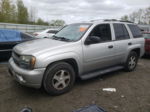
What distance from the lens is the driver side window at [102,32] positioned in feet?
12.8

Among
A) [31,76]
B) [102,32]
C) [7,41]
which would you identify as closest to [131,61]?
[102,32]

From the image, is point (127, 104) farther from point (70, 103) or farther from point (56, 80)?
point (56, 80)

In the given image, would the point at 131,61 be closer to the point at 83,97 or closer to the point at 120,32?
the point at 120,32

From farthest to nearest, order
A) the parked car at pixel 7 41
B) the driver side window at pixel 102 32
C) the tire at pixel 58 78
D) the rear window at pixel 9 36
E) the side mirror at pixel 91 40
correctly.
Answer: the rear window at pixel 9 36 < the parked car at pixel 7 41 < the driver side window at pixel 102 32 < the side mirror at pixel 91 40 < the tire at pixel 58 78

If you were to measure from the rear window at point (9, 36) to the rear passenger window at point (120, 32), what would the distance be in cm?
377

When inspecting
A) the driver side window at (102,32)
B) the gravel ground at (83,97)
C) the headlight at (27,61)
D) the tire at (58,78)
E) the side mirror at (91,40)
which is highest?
the driver side window at (102,32)

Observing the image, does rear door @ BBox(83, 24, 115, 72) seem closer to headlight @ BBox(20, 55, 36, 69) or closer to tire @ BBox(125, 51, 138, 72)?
tire @ BBox(125, 51, 138, 72)

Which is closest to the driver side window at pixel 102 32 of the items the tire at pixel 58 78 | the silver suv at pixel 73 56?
the silver suv at pixel 73 56

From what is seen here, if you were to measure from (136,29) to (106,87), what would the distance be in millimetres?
2772

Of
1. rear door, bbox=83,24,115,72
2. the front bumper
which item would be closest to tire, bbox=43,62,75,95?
the front bumper

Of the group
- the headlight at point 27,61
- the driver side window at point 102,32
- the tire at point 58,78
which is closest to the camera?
the headlight at point 27,61

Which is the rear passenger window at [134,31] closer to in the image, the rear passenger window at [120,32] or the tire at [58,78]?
the rear passenger window at [120,32]

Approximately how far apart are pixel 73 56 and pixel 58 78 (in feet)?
2.02

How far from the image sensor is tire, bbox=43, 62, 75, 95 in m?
3.04
